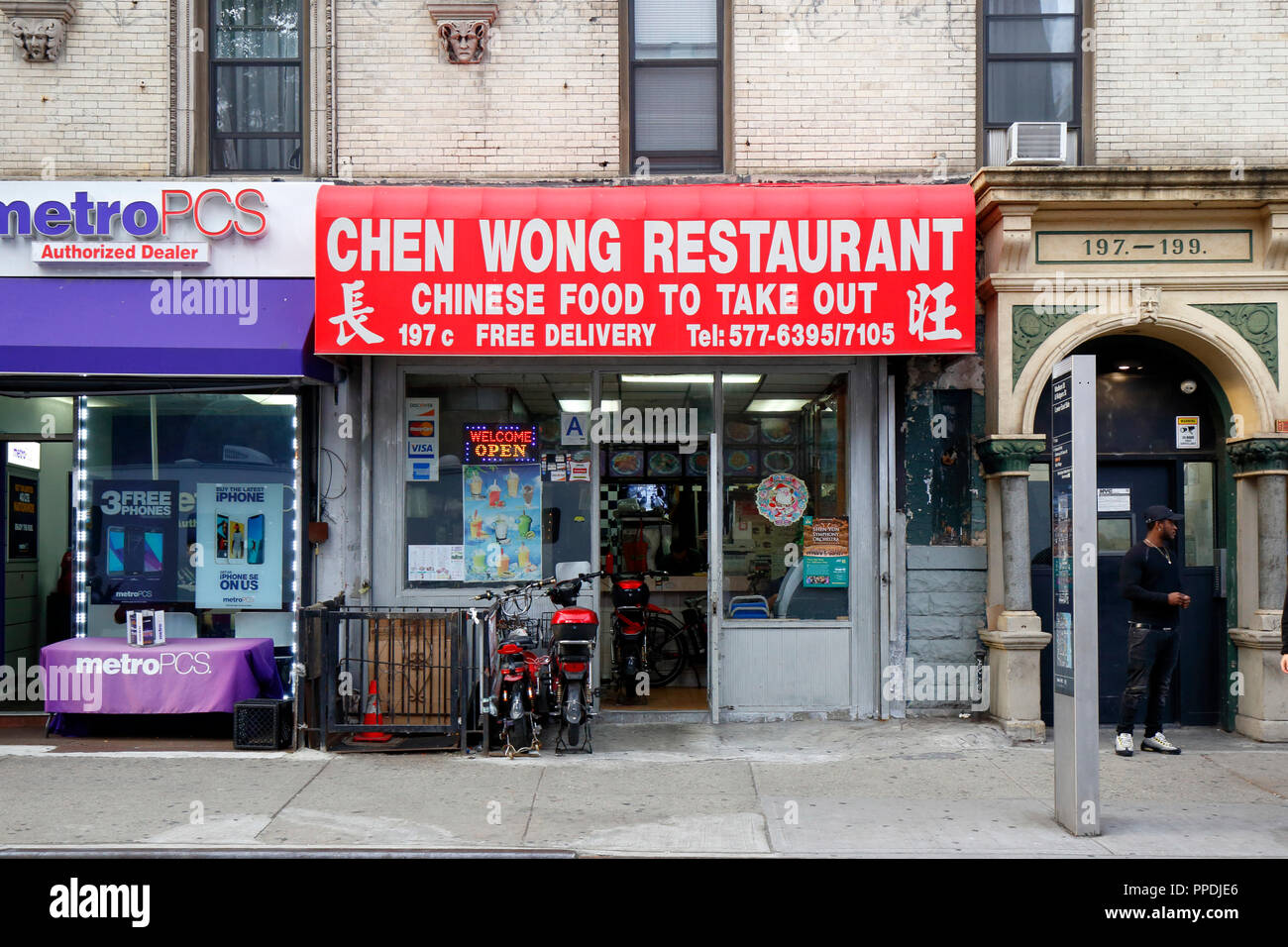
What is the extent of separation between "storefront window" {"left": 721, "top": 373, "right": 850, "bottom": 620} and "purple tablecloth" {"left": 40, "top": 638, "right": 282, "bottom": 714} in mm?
4396

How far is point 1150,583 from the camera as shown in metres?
8.94

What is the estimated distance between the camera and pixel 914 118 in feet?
33.5

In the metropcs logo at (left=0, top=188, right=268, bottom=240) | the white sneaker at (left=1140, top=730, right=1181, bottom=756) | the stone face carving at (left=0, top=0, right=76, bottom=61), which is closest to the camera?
the white sneaker at (left=1140, top=730, right=1181, bottom=756)

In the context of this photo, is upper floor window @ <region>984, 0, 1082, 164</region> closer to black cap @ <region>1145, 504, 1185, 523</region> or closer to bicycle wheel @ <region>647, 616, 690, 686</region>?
black cap @ <region>1145, 504, 1185, 523</region>

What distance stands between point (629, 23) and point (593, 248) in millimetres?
2431

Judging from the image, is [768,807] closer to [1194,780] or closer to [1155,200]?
[1194,780]

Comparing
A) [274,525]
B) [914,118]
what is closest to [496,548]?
[274,525]

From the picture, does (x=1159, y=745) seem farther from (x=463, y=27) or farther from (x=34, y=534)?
(x=34, y=534)

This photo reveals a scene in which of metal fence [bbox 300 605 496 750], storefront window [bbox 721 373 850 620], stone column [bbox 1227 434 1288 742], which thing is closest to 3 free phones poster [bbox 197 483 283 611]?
metal fence [bbox 300 605 496 750]

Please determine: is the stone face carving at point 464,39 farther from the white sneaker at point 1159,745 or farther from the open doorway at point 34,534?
the white sneaker at point 1159,745

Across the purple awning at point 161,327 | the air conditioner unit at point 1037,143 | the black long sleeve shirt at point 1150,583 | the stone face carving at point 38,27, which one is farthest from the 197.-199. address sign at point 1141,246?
the stone face carving at point 38,27

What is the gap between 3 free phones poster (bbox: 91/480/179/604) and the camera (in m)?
10.2

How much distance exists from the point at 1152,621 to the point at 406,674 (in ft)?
19.5

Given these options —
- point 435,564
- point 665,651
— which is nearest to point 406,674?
point 435,564
